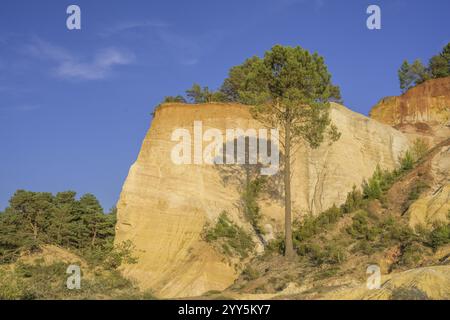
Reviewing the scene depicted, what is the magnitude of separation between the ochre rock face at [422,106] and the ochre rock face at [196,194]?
8.83 m

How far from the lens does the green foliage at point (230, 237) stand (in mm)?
28297

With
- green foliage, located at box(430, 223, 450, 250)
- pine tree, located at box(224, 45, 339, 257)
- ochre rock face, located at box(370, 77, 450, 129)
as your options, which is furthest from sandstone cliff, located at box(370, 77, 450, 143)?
green foliage, located at box(430, 223, 450, 250)

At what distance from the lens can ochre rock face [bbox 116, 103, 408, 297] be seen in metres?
27.1

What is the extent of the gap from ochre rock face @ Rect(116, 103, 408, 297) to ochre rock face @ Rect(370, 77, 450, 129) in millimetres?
8828

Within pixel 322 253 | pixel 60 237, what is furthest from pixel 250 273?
pixel 60 237

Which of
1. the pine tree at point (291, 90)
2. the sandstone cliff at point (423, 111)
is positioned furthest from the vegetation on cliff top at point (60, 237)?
the sandstone cliff at point (423, 111)

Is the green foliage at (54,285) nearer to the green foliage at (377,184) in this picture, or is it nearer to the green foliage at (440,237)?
the green foliage at (440,237)

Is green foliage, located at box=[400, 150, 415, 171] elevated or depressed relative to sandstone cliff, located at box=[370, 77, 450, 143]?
depressed

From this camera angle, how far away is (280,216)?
3164cm

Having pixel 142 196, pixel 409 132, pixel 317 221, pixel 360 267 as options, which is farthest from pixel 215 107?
pixel 409 132

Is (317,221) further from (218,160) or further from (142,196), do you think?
(142,196)

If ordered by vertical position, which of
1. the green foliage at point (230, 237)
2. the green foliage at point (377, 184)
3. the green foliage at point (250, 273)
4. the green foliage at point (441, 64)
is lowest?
the green foliage at point (250, 273)

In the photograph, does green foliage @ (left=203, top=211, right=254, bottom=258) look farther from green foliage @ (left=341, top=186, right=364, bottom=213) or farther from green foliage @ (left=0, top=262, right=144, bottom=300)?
green foliage @ (left=341, top=186, right=364, bottom=213)
